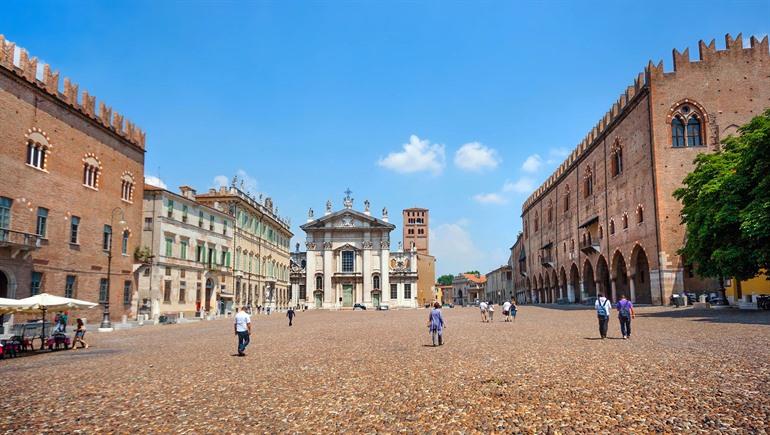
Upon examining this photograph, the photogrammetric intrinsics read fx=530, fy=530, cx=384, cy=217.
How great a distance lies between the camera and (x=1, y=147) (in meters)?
24.9

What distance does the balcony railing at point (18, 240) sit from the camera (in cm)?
2448

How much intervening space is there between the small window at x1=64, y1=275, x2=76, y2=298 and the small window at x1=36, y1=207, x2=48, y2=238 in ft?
9.85

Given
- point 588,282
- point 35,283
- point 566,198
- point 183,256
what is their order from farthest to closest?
point 566,198
point 588,282
point 183,256
point 35,283

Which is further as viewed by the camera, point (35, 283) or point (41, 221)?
point (41, 221)

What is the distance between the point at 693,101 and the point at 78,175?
132 ft

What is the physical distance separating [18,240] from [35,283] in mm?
2912

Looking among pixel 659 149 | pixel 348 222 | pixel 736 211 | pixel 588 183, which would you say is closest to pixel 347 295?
pixel 348 222

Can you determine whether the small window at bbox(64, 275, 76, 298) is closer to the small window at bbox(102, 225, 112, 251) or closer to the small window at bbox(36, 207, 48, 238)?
the small window at bbox(36, 207, 48, 238)

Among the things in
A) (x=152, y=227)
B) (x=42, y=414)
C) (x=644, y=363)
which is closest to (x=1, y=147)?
(x=152, y=227)

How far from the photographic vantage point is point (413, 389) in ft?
30.1

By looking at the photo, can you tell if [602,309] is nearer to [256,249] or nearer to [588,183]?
[588,183]

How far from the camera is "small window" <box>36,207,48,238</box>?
27420 millimetres

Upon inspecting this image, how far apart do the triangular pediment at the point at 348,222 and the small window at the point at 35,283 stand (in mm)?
54749

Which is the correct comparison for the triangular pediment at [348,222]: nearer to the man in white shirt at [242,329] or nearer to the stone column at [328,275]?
the stone column at [328,275]
